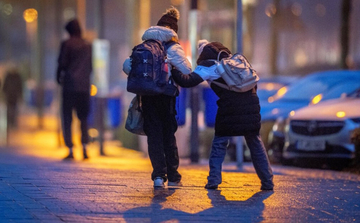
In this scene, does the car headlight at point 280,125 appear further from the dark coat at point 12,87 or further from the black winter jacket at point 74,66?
the dark coat at point 12,87

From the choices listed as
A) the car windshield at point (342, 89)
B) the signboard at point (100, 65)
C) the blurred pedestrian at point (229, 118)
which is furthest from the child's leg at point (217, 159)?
the signboard at point (100, 65)

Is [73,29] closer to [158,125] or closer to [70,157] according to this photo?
[70,157]

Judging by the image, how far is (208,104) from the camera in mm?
12414

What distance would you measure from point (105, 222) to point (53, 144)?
14.8 metres

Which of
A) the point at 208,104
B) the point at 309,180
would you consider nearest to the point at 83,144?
the point at 208,104

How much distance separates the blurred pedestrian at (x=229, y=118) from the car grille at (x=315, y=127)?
4.20 meters

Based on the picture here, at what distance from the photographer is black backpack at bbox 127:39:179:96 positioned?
7.62 meters

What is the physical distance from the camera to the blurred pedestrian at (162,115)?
25.9 feet

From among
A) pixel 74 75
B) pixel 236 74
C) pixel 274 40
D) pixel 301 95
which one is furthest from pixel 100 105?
pixel 274 40

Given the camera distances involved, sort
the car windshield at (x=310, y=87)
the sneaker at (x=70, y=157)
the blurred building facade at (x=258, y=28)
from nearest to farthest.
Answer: the sneaker at (x=70, y=157), the car windshield at (x=310, y=87), the blurred building facade at (x=258, y=28)

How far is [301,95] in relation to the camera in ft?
50.6

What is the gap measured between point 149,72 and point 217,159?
119cm

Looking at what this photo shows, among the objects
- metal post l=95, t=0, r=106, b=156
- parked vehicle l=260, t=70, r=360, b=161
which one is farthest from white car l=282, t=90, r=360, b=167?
metal post l=95, t=0, r=106, b=156

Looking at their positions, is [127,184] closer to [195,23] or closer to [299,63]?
[195,23]
